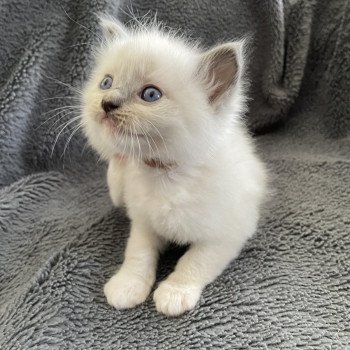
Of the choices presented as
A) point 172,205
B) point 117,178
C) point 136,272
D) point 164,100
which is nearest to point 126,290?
point 136,272

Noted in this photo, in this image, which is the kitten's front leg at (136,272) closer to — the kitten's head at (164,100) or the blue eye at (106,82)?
the kitten's head at (164,100)

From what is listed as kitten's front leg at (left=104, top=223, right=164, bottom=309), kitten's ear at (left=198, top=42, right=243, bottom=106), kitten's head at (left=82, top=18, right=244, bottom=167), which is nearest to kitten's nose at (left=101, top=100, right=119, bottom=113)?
kitten's head at (left=82, top=18, right=244, bottom=167)

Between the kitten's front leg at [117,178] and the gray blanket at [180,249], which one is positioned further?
the kitten's front leg at [117,178]

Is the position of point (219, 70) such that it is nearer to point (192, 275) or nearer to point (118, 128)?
point (118, 128)

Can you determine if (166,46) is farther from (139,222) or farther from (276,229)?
(276,229)

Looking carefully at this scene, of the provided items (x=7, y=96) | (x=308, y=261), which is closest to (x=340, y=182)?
(x=308, y=261)

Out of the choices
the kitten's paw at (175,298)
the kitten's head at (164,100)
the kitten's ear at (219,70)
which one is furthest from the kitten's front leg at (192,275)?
the kitten's ear at (219,70)

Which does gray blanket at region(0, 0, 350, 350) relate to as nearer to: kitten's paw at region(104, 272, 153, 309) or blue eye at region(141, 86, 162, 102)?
kitten's paw at region(104, 272, 153, 309)

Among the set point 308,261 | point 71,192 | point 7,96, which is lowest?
point 71,192
